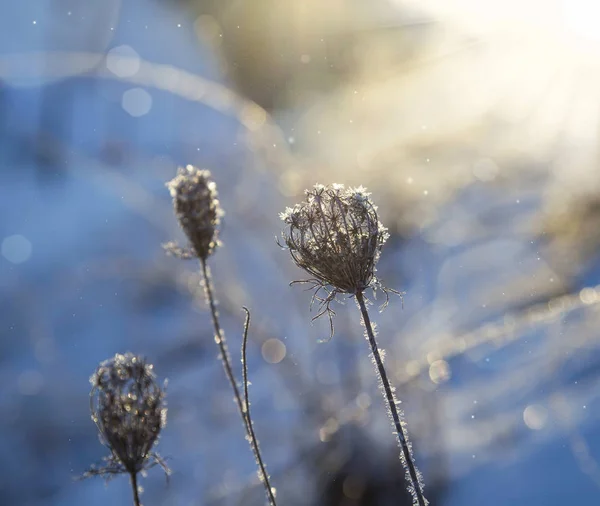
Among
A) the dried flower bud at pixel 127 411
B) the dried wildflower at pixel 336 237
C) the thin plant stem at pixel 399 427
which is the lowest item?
the thin plant stem at pixel 399 427

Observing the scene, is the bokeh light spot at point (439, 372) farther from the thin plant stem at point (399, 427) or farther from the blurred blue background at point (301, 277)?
the thin plant stem at point (399, 427)

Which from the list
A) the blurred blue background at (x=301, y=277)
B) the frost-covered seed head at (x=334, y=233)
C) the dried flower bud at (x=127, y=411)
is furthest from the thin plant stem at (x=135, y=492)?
the blurred blue background at (x=301, y=277)

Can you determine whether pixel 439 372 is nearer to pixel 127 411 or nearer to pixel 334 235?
pixel 334 235

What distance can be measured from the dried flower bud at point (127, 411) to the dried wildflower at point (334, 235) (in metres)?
0.46

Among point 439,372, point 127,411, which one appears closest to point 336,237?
point 127,411

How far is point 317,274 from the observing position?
1.51 m

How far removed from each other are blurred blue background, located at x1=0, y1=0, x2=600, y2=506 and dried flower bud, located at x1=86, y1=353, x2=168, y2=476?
10.9 feet

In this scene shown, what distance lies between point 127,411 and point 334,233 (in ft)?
2.13

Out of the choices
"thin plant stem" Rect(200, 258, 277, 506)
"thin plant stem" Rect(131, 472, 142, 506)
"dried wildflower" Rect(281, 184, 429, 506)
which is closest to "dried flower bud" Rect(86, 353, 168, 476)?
"thin plant stem" Rect(131, 472, 142, 506)

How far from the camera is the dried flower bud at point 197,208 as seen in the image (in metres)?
1.39

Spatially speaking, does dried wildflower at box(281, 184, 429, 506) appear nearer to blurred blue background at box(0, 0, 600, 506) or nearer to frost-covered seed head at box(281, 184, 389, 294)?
frost-covered seed head at box(281, 184, 389, 294)

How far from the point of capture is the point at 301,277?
5.50 m

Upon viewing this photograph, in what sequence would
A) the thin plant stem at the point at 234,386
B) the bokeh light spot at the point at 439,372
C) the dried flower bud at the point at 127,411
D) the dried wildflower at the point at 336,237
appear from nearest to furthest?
the thin plant stem at the point at 234,386
the dried flower bud at the point at 127,411
the dried wildflower at the point at 336,237
the bokeh light spot at the point at 439,372

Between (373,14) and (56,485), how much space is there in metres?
8.76
